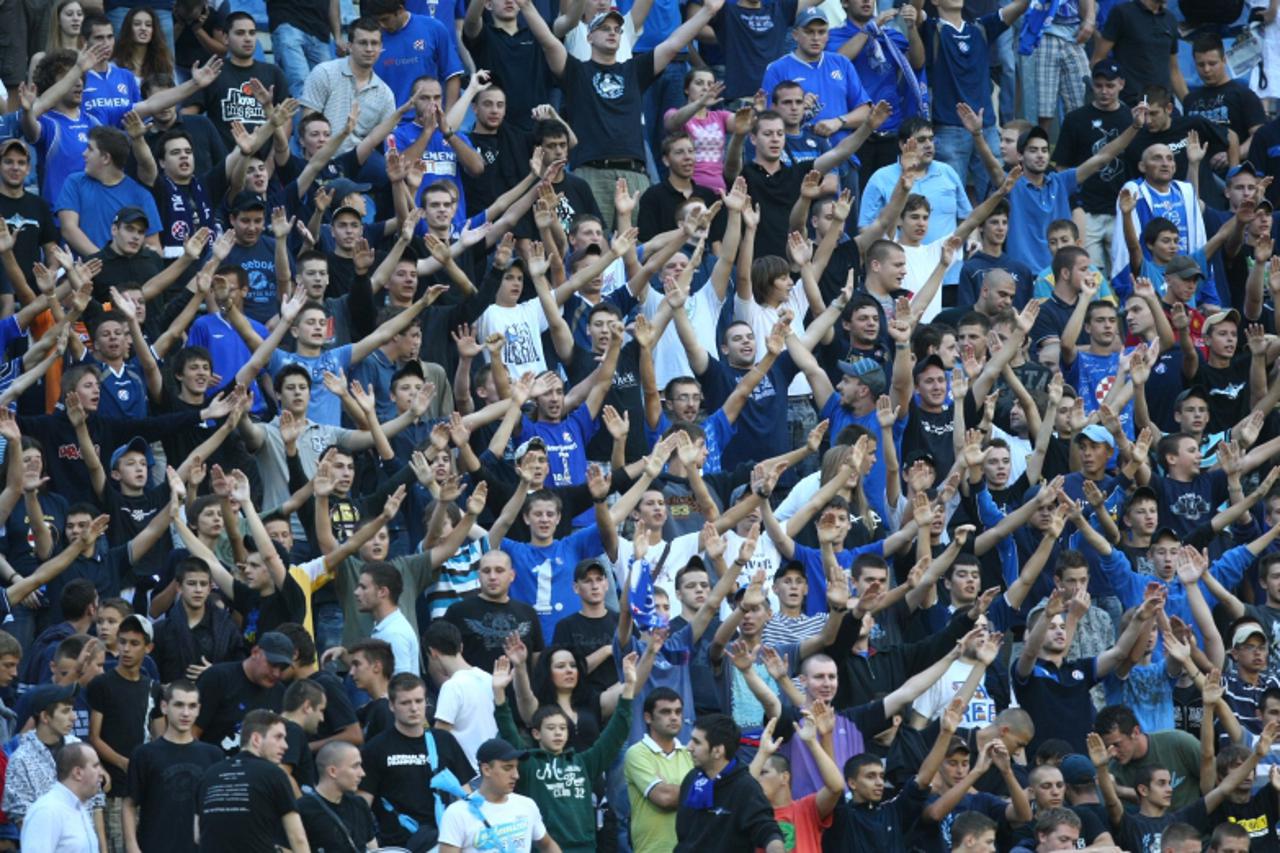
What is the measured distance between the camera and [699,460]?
15.8 m

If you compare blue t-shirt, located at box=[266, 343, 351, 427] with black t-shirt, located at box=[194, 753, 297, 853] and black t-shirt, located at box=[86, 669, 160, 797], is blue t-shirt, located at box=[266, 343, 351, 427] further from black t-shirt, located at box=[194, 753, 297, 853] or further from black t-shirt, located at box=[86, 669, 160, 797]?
black t-shirt, located at box=[194, 753, 297, 853]

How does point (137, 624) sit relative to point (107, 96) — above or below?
below

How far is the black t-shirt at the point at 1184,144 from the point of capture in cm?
2080

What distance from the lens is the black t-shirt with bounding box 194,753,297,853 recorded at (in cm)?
1232

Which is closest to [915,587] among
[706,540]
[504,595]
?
[706,540]

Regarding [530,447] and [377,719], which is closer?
[377,719]

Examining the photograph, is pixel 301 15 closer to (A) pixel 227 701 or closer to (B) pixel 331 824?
(A) pixel 227 701

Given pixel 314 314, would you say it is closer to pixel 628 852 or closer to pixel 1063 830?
pixel 628 852

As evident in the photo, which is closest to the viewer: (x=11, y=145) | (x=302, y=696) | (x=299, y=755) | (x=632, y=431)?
(x=299, y=755)

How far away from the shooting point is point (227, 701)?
1378cm

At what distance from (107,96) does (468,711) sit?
6664mm

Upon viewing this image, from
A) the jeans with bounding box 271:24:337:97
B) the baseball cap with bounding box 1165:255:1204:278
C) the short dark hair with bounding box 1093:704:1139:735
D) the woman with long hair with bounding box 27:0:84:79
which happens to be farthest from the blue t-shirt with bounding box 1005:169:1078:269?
the woman with long hair with bounding box 27:0:84:79

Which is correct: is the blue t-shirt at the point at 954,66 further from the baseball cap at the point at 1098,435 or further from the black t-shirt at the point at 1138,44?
the baseball cap at the point at 1098,435

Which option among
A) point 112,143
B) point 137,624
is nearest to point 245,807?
point 137,624
